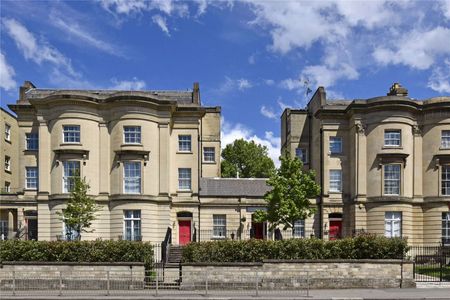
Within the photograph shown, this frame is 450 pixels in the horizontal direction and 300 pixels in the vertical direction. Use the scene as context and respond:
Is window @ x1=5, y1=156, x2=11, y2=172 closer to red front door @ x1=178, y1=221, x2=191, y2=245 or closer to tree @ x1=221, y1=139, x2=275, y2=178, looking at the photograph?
red front door @ x1=178, y1=221, x2=191, y2=245

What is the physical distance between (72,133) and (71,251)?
47.9 feet

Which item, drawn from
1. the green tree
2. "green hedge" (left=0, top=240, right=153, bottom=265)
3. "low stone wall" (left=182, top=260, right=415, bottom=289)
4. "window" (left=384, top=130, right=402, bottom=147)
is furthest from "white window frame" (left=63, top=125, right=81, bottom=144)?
"window" (left=384, top=130, right=402, bottom=147)

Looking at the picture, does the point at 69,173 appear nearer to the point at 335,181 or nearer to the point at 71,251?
the point at 71,251

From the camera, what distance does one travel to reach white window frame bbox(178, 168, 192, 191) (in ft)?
124

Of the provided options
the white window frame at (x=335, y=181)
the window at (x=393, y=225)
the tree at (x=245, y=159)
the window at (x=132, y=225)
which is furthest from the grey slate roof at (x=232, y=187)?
the tree at (x=245, y=159)

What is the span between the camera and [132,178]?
116 feet

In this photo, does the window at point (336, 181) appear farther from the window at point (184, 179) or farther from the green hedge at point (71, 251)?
the green hedge at point (71, 251)

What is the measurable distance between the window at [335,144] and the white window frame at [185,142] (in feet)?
Answer: 38.5

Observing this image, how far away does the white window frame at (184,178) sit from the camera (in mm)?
37844

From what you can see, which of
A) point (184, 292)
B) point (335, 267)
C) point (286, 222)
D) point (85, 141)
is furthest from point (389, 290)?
point (85, 141)

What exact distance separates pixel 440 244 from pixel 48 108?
31.9 meters

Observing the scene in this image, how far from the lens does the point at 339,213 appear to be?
3788 centimetres

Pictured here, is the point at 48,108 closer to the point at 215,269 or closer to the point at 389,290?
the point at 215,269

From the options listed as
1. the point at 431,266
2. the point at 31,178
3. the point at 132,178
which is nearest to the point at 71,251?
the point at 132,178
